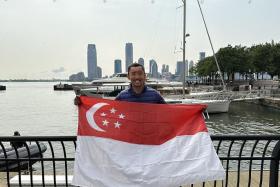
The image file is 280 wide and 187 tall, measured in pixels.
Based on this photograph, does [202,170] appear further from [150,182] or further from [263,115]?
[263,115]

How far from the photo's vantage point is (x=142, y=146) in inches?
159

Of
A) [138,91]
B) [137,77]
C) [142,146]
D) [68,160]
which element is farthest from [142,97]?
[68,160]

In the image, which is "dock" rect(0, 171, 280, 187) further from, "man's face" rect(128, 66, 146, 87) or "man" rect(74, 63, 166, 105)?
"man's face" rect(128, 66, 146, 87)

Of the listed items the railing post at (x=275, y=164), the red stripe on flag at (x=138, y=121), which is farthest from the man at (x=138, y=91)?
the railing post at (x=275, y=164)

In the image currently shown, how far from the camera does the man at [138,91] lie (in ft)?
14.1

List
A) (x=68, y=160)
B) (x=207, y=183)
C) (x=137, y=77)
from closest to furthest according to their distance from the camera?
(x=137, y=77), (x=68, y=160), (x=207, y=183)

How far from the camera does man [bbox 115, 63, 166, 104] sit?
14.1 ft

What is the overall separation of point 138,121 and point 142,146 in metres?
0.30

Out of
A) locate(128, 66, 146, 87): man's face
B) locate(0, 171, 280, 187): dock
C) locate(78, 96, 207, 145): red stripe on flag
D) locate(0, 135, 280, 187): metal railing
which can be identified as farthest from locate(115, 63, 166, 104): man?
locate(0, 171, 280, 187): dock

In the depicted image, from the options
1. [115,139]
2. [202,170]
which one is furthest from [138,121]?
[202,170]

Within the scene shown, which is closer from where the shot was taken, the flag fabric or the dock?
the flag fabric

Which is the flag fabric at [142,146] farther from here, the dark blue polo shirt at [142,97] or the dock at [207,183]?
the dock at [207,183]

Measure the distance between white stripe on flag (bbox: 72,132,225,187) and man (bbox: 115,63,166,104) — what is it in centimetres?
59

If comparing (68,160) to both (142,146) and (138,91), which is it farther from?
(138,91)
